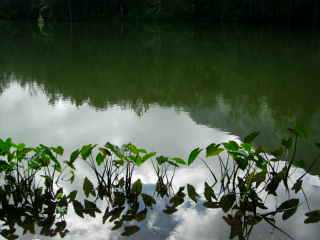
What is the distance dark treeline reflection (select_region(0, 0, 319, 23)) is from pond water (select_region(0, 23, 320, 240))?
1062 cm

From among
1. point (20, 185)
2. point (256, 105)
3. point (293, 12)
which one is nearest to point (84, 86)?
point (256, 105)

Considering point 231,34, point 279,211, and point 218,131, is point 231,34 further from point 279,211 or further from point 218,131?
point 279,211

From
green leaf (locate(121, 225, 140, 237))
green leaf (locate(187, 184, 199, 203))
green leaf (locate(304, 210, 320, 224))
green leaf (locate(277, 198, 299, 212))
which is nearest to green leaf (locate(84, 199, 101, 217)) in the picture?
green leaf (locate(121, 225, 140, 237))

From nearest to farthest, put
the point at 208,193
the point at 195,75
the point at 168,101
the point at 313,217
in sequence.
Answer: the point at 313,217
the point at 208,193
the point at 168,101
the point at 195,75

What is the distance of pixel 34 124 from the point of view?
24.8ft

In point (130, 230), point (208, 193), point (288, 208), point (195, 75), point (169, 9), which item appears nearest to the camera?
point (130, 230)

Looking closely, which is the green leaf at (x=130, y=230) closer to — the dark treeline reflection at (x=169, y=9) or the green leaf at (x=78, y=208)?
the green leaf at (x=78, y=208)

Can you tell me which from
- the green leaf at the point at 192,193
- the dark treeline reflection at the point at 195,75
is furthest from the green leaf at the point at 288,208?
the dark treeline reflection at the point at 195,75

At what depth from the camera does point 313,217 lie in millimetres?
3805

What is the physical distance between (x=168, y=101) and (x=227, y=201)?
5365mm

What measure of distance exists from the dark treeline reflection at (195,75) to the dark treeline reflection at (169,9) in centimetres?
780

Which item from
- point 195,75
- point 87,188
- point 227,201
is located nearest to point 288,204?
point 227,201

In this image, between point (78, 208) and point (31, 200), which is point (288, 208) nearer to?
point (78, 208)

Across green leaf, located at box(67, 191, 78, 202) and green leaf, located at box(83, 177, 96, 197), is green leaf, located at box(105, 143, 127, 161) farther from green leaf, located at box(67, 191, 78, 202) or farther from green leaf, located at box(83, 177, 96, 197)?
green leaf, located at box(67, 191, 78, 202)
